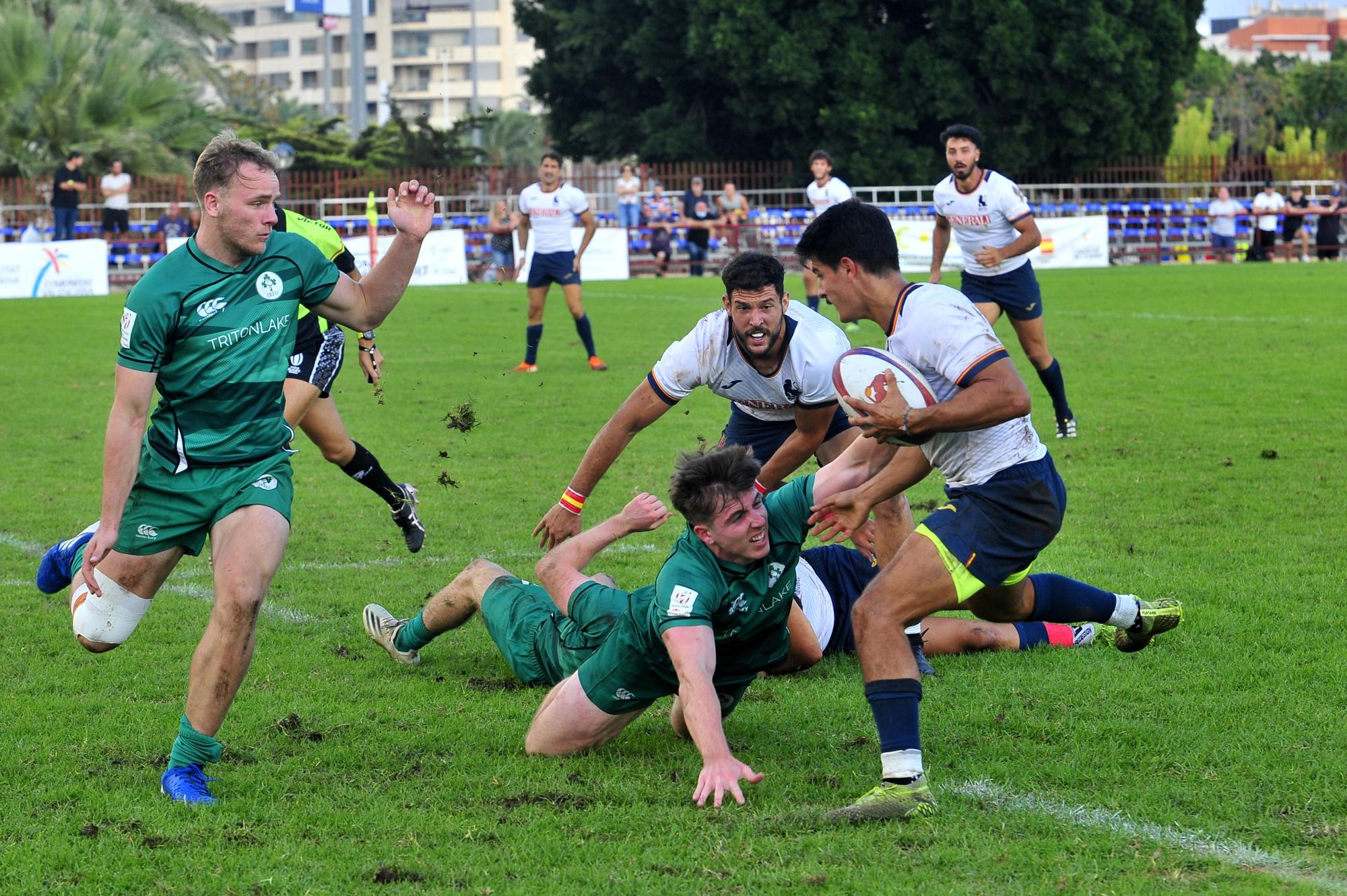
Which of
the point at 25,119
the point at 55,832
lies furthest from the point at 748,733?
the point at 25,119

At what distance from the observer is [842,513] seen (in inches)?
185

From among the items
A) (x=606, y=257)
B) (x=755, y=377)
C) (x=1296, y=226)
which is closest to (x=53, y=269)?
(x=606, y=257)

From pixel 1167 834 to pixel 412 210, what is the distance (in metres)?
3.14

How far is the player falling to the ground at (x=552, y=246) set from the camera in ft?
51.4

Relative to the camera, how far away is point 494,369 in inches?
626

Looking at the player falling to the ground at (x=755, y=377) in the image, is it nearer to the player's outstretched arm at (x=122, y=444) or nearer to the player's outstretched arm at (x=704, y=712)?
the player's outstretched arm at (x=704, y=712)

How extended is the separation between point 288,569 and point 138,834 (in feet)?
11.7

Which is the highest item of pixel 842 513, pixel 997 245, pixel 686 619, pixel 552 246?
pixel 552 246

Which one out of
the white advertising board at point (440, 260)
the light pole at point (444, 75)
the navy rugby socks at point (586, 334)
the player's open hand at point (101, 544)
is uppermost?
the light pole at point (444, 75)

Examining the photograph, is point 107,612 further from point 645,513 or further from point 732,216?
point 732,216

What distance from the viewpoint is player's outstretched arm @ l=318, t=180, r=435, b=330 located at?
517cm

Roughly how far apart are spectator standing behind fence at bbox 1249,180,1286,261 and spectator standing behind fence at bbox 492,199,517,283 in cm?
1637

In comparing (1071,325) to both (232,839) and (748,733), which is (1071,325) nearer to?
(748,733)

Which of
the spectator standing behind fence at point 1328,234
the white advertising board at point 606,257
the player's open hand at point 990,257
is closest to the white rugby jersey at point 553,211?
the player's open hand at point 990,257
